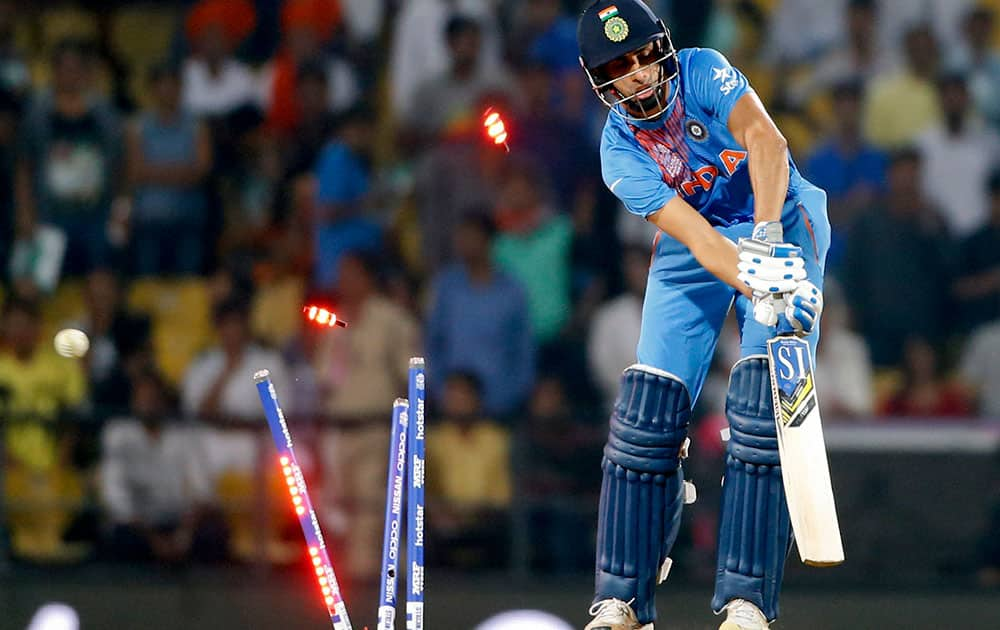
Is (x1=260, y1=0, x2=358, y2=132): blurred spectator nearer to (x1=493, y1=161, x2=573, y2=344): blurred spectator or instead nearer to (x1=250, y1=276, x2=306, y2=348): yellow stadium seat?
(x1=250, y1=276, x2=306, y2=348): yellow stadium seat

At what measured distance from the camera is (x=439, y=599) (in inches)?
311

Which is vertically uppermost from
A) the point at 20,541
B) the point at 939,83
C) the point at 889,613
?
the point at 939,83

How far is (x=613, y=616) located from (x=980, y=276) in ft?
17.2

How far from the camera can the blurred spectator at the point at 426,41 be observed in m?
10.3

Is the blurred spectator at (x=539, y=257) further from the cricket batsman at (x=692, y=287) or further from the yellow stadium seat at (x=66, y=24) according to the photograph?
the cricket batsman at (x=692, y=287)

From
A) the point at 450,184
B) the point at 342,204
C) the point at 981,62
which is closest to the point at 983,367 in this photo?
the point at 981,62

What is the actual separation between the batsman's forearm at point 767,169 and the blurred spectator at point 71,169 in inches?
237

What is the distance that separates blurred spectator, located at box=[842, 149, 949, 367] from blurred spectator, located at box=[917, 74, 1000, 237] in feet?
0.97

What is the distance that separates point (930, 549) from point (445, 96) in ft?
13.1

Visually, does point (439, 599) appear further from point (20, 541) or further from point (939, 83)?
point (939, 83)

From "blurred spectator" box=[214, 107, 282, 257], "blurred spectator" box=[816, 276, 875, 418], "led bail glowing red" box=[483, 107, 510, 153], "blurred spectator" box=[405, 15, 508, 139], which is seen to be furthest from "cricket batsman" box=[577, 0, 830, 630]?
"blurred spectator" box=[214, 107, 282, 257]

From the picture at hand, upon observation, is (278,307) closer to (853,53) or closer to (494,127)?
(853,53)

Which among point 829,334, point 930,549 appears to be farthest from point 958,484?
point 829,334

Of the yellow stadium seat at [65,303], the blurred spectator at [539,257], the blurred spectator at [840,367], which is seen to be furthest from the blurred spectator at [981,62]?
the yellow stadium seat at [65,303]
